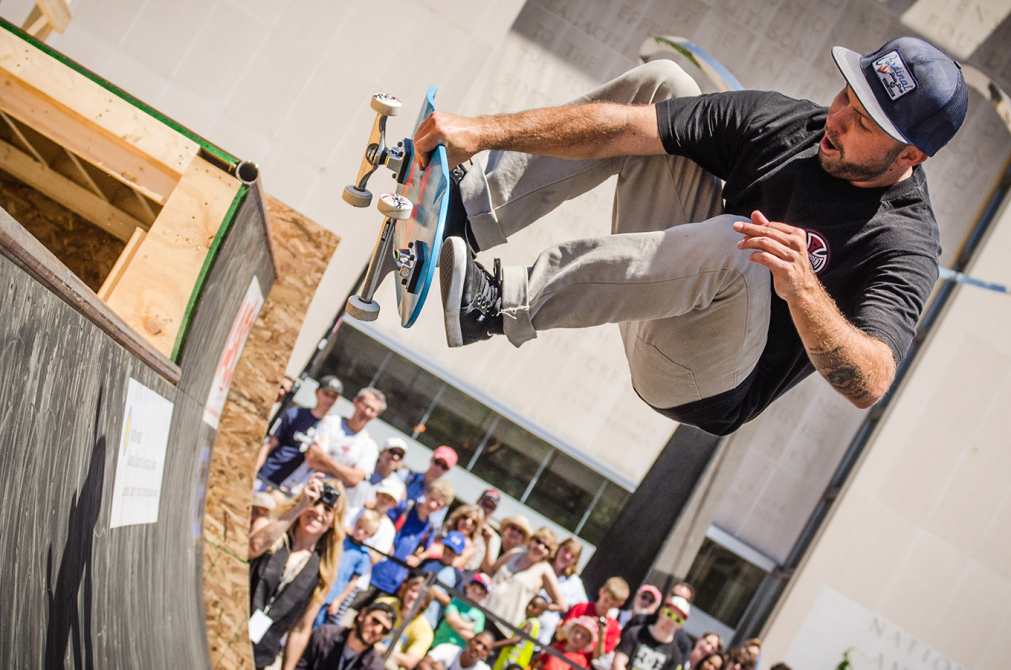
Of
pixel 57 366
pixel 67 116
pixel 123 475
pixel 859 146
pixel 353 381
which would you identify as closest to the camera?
pixel 57 366

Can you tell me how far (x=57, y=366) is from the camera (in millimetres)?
1889

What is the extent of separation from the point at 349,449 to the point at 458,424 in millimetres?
3734

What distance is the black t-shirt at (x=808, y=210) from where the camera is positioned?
7.64ft

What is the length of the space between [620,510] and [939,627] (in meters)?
4.69

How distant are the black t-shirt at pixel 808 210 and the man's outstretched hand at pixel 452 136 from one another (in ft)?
2.25

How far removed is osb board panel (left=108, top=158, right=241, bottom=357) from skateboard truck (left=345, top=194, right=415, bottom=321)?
102 centimetres

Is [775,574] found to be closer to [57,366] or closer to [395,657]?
[395,657]

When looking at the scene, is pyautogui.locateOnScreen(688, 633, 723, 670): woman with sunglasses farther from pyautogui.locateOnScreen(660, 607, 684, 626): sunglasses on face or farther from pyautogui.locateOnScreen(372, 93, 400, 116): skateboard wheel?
pyautogui.locateOnScreen(372, 93, 400, 116): skateboard wheel

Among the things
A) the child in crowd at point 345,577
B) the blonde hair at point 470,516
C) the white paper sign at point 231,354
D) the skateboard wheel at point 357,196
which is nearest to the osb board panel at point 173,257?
the white paper sign at point 231,354

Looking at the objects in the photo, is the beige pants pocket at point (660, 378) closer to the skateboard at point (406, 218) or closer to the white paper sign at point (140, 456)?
the skateboard at point (406, 218)

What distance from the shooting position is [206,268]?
3.42 m

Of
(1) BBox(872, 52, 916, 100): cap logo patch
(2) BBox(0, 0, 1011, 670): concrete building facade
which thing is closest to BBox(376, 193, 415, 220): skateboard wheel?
(1) BBox(872, 52, 916, 100): cap logo patch

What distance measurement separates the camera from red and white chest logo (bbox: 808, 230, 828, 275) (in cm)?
245

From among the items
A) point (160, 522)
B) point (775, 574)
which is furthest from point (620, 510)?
point (160, 522)
